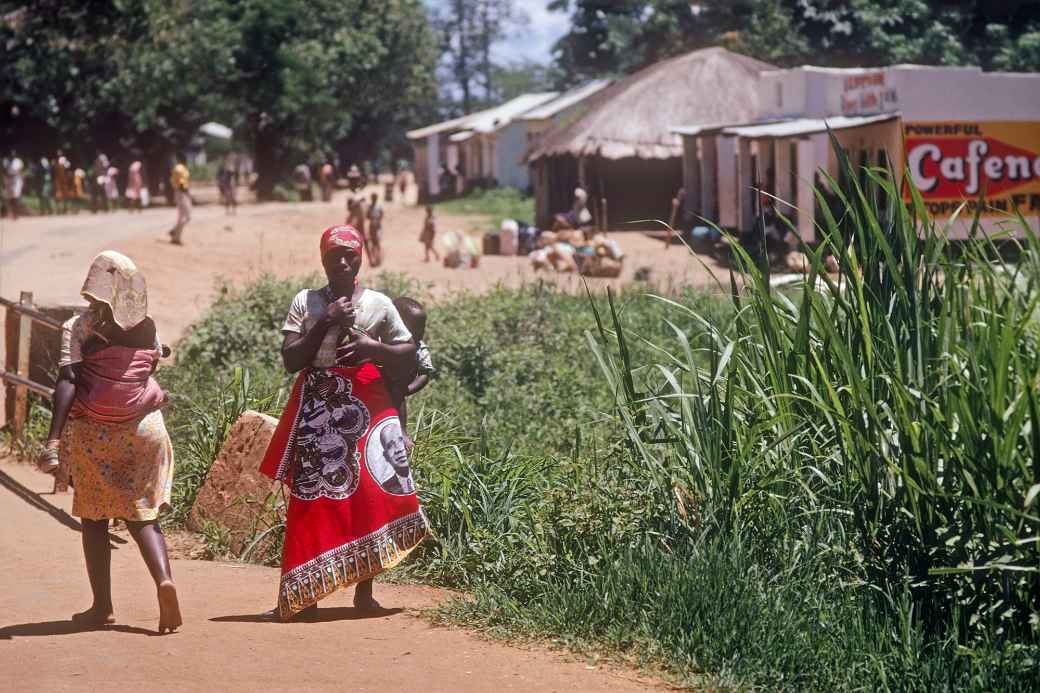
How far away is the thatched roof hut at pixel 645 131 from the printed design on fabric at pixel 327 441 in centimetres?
2624

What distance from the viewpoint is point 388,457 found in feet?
16.9

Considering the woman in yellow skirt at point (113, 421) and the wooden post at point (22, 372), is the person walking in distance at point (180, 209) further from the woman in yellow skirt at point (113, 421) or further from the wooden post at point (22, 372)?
the woman in yellow skirt at point (113, 421)

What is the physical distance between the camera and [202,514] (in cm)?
698

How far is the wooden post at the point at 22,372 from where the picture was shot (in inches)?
344

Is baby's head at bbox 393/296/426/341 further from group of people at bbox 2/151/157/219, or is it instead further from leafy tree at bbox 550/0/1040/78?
leafy tree at bbox 550/0/1040/78

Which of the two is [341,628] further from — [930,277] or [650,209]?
[650,209]

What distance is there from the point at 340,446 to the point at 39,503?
3.11 meters

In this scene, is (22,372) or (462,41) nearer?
(22,372)

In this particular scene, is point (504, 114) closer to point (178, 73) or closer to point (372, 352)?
point (178, 73)

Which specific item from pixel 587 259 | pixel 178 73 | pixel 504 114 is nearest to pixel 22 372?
pixel 587 259

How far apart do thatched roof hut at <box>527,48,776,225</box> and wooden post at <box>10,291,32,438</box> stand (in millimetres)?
22953

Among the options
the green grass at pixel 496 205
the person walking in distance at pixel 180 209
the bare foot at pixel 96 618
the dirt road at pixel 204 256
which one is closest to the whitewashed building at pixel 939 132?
the dirt road at pixel 204 256

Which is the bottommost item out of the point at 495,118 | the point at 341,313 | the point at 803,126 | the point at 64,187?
the point at 341,313

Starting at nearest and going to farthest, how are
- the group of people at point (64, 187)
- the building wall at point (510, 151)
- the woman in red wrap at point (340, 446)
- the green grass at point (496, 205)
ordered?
the woman in red wrap at point (340, 446)
the group of people at point (64, 187)
the green grass at point (496, 205)
the building wall at point (510, 151)
